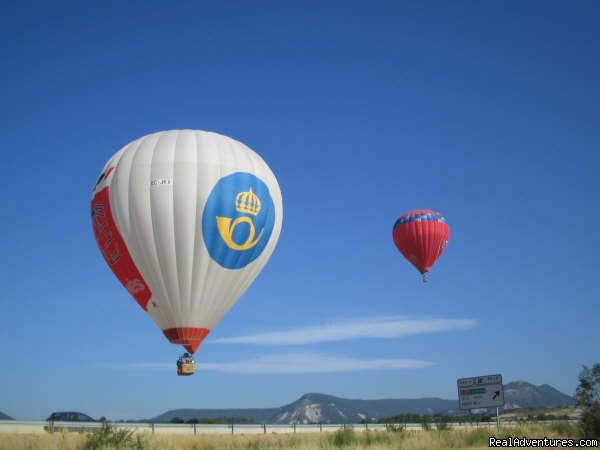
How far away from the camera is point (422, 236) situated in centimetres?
5834

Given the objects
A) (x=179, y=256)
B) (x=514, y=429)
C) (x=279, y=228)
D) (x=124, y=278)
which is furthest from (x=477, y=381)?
(x=124, y=278)

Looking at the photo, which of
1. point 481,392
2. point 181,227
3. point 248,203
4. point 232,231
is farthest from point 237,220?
point 481,392

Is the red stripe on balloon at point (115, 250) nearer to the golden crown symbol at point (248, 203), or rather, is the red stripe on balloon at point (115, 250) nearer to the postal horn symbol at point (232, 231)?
the postal horn symbol at point (232, 231)

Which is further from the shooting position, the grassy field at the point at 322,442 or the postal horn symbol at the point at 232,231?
the postal horn symbol at the point at 232,231

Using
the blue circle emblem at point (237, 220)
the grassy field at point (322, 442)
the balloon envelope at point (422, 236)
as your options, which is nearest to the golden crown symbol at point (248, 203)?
the blue circle emblem at point (237, 220)

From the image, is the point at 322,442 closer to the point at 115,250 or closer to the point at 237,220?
the point at 237,220

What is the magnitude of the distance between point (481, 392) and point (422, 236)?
76.9ft

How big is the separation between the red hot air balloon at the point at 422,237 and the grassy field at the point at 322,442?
72.5 ft

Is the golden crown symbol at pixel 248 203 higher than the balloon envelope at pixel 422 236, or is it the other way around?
the balloon envelope at pixel 422 236

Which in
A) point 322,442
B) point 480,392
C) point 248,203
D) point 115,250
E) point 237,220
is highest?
point 248,203

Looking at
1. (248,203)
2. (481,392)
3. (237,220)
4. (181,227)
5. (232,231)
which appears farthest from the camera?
(481,392)

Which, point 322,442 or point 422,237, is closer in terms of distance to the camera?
point 322,442

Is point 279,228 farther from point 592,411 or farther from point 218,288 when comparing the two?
point 592,411

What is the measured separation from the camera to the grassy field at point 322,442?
2791 centimetres
